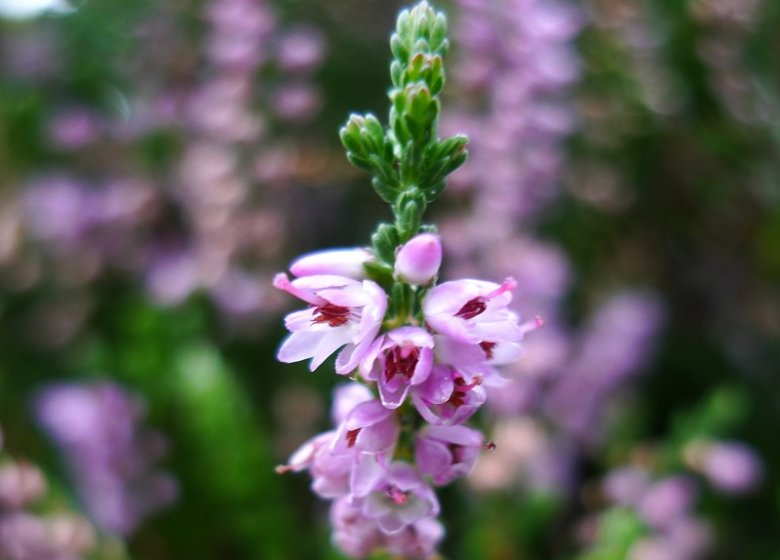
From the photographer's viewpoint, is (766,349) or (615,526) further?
(766,349)

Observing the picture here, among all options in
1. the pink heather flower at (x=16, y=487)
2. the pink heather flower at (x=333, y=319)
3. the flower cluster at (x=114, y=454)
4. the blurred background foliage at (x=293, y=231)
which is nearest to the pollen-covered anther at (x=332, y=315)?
the pink heather flower at (x=333, y=319)

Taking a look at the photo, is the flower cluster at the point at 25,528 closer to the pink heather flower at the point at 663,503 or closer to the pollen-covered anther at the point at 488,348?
the pollen-covered anther at the point at 488,348

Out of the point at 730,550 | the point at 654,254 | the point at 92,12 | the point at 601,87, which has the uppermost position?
the point at 92,12

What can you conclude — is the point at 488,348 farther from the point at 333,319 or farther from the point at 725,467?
the point at 725,467

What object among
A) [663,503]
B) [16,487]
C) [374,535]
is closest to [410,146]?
[374,535]

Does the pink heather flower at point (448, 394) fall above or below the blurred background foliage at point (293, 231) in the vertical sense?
below

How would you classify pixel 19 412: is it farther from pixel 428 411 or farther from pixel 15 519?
pixel 428 411

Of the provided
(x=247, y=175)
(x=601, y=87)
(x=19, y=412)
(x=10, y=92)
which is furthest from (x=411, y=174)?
(x=10, y=92)
